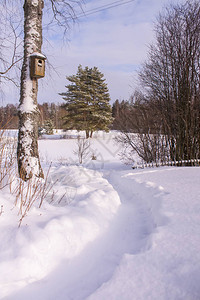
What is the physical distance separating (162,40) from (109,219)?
24.3 ft

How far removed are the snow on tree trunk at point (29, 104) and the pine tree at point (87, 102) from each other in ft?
57.4

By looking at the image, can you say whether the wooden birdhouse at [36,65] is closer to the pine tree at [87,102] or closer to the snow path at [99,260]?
the snow path at [99,260]

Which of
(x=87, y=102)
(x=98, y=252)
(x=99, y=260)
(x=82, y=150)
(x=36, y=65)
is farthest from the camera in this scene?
(x=87, y=102)

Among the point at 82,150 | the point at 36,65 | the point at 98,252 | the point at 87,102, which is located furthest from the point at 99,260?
the point at 87,102

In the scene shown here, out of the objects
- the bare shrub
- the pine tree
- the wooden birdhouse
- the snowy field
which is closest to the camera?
the snowy field

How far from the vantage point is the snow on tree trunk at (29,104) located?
348 centimetres

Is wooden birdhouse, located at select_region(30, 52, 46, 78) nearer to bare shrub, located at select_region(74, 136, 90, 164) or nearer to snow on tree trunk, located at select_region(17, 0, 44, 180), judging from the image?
snow on tree trunk, located at select_region(17, 0, 44, 180)

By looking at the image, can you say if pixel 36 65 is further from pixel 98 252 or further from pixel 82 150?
pixel 82 150

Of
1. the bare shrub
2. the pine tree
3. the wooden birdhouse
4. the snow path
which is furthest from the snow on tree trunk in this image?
the pine tree

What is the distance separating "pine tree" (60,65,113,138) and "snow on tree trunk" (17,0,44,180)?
17486 mm

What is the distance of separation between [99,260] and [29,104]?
3091 mm

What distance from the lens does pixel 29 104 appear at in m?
3.50

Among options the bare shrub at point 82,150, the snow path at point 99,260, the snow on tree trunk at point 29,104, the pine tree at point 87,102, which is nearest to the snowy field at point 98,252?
the snow path at point 99,260

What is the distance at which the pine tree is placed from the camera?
2175 centimetres
